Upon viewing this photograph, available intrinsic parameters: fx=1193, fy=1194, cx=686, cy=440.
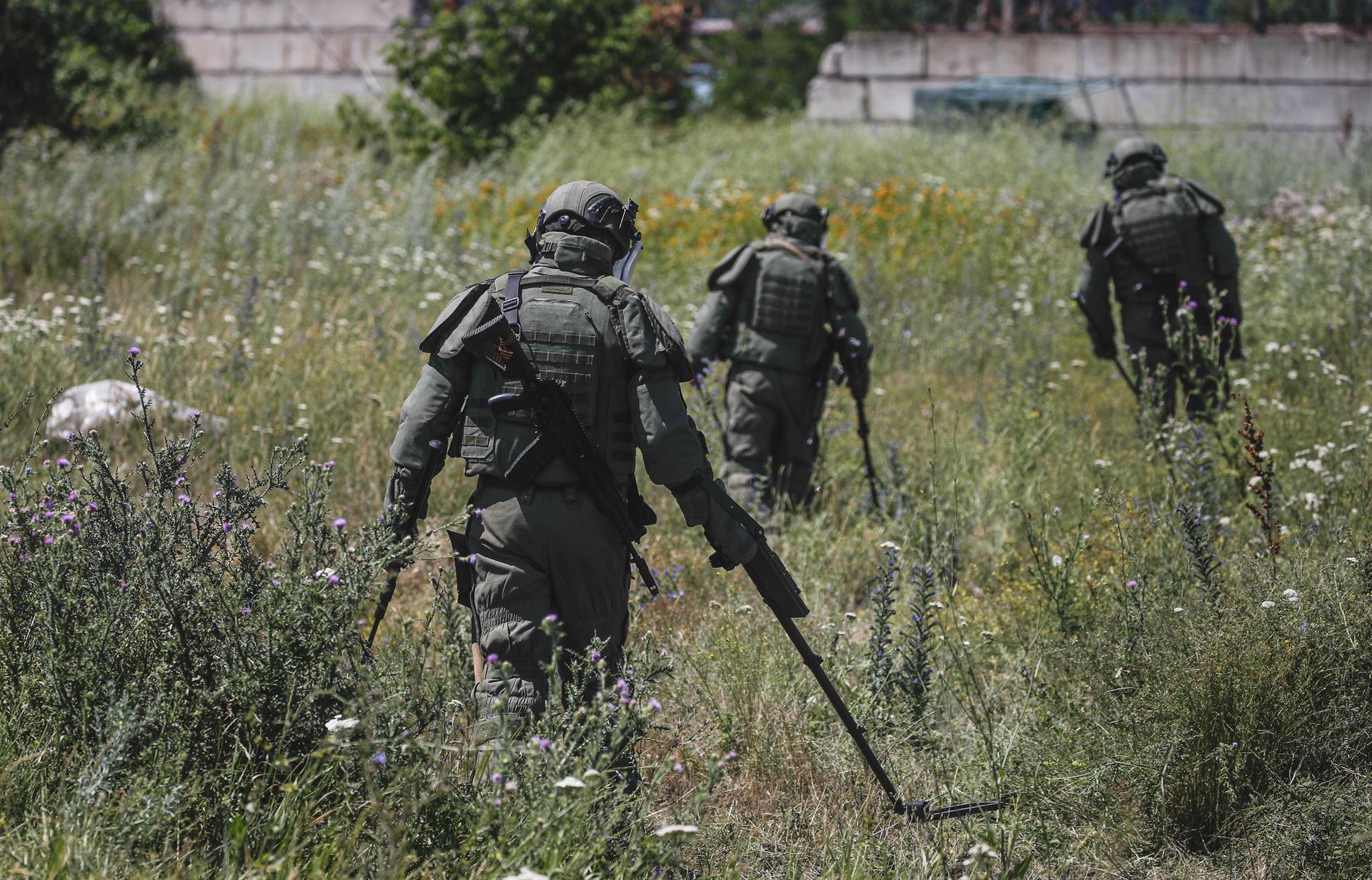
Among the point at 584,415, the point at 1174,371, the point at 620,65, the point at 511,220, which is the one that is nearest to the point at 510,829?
the point at 584,415

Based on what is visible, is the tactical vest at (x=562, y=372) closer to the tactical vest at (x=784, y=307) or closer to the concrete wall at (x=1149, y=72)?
the tactical vest at (x=784, y=307)

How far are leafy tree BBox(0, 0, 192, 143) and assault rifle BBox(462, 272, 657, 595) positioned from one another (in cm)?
944

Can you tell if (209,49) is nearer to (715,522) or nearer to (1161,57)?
(1161,57)

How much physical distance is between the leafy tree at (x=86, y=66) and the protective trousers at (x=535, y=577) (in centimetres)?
952

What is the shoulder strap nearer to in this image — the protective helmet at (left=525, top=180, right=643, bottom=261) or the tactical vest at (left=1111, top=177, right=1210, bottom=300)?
the protective helmet at (left=525, top=180, right=643, bottom=261)

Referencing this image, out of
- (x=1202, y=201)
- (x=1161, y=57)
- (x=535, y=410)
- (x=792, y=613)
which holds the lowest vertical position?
(x=792, y=613)

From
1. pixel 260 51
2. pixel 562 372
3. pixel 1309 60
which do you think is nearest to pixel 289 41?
pixel 260 51

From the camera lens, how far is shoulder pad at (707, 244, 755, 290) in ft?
19.9

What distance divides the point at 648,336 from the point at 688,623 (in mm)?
1653

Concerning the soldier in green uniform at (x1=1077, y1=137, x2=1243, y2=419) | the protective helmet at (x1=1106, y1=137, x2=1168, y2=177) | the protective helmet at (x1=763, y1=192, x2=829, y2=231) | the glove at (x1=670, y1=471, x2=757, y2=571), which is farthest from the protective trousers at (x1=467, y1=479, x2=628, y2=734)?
the protective helmet at (x1=1106, y1=137, x2=1168, y2=177)

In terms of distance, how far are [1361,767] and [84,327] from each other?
627cm

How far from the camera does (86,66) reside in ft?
42.9

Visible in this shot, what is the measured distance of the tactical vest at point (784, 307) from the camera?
6059mm

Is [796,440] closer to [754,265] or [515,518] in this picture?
[754,265]
